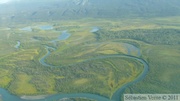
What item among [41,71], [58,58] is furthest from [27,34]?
[41,71]

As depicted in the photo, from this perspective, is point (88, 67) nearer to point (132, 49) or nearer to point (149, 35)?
point (132, 49)

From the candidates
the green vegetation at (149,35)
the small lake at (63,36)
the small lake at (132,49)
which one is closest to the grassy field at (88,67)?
the green vegetation at (149,35)

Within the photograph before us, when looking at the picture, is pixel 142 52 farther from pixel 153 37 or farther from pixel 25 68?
pixel 25 68

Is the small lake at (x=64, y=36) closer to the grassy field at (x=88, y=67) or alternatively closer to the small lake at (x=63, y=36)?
the small lake at (x=63, y=36)

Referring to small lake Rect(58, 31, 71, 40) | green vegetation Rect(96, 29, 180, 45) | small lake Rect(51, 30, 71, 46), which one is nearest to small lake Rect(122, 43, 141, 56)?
green vegetation Rect(96, 29, 180, 45)

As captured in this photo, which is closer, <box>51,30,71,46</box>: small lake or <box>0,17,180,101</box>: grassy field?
<box>0,17,180,101</box>: grassy field

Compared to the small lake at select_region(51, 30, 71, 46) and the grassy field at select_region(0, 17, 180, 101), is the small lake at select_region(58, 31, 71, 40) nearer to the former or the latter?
the small lake at select_region(51, 30, 71, 46)

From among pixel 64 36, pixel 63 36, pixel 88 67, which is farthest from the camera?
pixel 63 36

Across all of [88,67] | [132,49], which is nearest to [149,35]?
[132,49]
